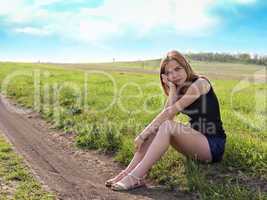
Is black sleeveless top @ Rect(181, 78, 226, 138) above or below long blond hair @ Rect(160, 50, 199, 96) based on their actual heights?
below

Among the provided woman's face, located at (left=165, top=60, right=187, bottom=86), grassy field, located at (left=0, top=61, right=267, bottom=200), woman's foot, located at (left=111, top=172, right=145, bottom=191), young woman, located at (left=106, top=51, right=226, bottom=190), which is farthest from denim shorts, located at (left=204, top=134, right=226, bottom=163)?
woman's foot, located at (left=111, top=172, right=145, bottom=191)

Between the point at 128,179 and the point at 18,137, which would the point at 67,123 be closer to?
the point at 18,137

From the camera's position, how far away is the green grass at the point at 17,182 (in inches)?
218

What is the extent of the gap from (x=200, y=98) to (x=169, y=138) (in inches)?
30.6

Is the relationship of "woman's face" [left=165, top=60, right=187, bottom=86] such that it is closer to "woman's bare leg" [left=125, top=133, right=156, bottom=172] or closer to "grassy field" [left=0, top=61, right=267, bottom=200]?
"woman's bare leg" [left=125, top=133, right=156, bottom=172]

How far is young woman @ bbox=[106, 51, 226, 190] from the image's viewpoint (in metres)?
6.13

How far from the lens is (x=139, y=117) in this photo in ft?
34.3

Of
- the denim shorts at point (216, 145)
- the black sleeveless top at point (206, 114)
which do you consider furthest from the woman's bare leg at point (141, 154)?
the denim shorts at point (216, 145)

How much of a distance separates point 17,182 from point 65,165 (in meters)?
1.42

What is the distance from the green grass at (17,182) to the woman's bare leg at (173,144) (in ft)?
3.88

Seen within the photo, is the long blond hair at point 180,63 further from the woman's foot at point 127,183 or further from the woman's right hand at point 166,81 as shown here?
the woman's foot at point 127,183

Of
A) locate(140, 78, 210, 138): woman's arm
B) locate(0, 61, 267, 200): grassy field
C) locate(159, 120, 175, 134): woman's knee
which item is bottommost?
locate(0, 61, 267, 200): grassy field

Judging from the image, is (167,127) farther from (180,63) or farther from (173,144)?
(180,63)

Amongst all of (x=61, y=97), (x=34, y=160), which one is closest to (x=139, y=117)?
(x=34, y=160)
